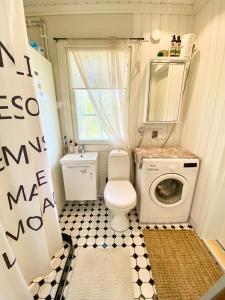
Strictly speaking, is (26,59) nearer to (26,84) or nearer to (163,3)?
(26,84)

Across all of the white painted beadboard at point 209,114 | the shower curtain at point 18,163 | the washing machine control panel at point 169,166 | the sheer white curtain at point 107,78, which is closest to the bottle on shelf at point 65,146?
the sheer white curtain at point 107,78

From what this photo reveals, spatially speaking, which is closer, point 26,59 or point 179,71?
point 26,59

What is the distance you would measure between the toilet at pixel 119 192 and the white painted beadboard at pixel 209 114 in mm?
768

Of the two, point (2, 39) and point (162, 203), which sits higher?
point (2, 39)

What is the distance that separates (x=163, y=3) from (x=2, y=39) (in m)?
1.79

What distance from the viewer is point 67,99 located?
6.59 feet

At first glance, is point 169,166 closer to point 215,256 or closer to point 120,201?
point 120,201

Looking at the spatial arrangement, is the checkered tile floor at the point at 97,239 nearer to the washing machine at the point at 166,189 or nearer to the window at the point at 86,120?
the washing machine at the point at 166,189

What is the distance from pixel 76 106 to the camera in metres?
2.04

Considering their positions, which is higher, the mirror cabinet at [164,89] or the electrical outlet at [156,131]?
the mirror cabinet at [164,89]

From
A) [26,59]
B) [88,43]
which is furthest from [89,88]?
[26,59]

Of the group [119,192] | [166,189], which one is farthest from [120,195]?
[166,189]

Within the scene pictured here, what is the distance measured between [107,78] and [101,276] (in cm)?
206

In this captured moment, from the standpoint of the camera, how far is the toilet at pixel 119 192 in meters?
1.58
